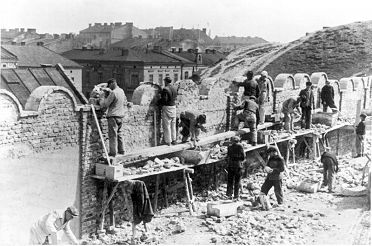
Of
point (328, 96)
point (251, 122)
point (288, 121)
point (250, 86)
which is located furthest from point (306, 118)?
point (251, 122)

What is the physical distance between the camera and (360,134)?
20688 millimetres

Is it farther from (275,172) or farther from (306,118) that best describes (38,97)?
(306,118)

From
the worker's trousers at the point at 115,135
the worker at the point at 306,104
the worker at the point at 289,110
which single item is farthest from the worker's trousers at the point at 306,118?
the worker's trousers at the point at 115,135

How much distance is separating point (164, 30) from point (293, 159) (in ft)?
247

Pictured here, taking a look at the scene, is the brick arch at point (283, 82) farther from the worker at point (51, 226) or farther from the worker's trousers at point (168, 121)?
the worker at point (51, 226)

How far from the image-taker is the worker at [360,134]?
2045 centimetres

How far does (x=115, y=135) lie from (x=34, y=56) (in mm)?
35359

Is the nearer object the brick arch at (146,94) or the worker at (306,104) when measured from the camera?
the brick arch at (146,94)

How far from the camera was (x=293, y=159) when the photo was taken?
1966cm

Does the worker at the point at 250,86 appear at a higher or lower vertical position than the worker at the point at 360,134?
higher

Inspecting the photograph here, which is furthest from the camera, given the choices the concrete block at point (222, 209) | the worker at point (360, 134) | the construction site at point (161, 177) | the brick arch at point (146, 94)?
the worker at point (360, 134)

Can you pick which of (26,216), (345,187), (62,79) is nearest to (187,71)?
(62,79)

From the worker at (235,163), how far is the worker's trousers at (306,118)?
6054 mm

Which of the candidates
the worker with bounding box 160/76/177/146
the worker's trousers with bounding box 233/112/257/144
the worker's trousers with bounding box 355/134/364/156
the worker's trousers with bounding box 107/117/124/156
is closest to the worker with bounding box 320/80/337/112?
the worker's trousers with bounding box 355/134/364/156
